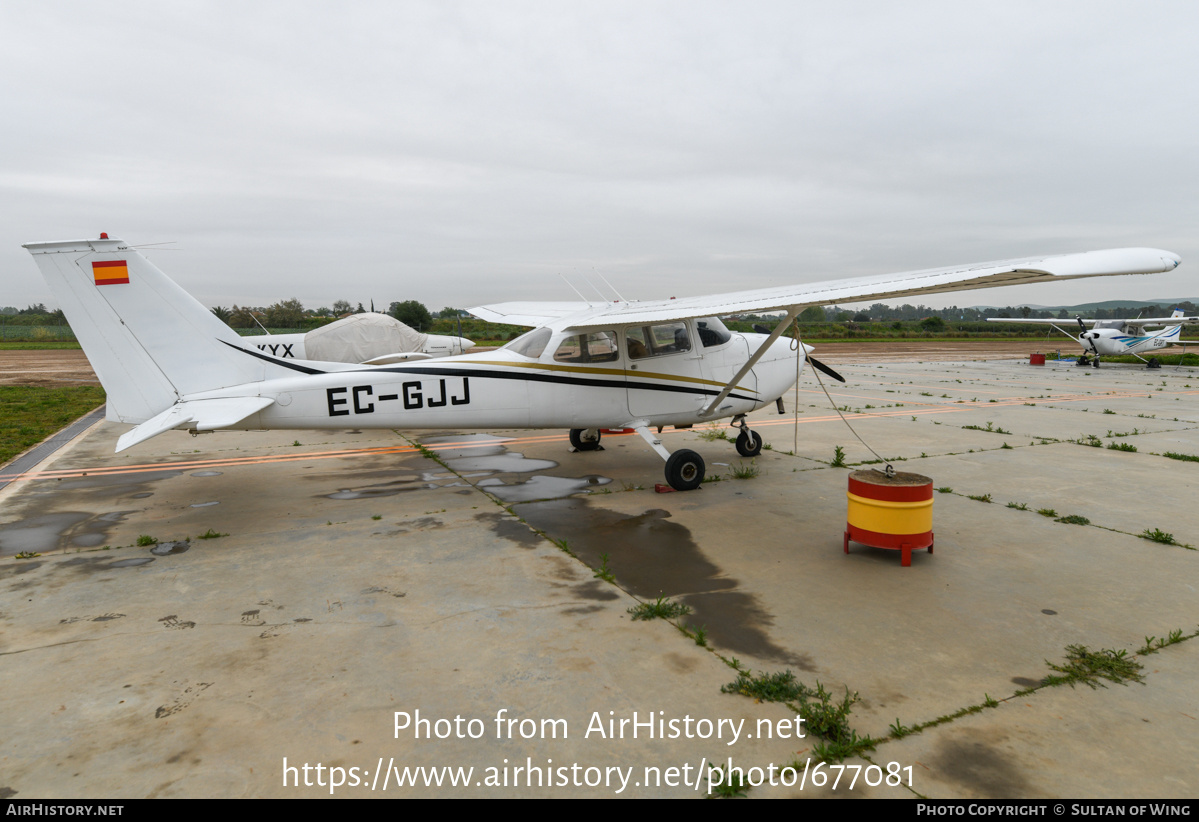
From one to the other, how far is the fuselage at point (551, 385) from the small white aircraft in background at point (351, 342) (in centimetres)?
985

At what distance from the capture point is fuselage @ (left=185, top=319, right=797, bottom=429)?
7.29 metres

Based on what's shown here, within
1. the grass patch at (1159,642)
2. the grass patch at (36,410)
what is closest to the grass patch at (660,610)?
the grass patch at (1159,642)

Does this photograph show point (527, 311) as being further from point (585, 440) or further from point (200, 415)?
point (200, 415)

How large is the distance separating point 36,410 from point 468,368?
14.1 metres

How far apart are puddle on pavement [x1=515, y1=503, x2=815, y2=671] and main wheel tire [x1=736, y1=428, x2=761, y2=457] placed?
3205mm

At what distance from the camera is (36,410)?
1525 centimetres

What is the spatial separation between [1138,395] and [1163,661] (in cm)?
1821

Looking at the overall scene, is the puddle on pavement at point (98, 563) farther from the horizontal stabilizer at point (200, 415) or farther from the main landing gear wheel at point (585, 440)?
the main landing gear wheel at point (585, 440)

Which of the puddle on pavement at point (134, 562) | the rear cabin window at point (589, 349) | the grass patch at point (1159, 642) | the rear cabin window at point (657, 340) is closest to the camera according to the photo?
the grass patch at point (1159, 642)

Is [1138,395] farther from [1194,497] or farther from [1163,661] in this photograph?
[1163,661]

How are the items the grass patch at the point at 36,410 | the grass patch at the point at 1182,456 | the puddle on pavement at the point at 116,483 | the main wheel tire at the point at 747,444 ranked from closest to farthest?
the puddle on pavement at the point at 116,483, the grass patch at the point at 1182,456, the main wheel tire at the point at 747,444, the grass patch at the point at 36,410

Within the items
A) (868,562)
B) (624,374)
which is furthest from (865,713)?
(624,374)

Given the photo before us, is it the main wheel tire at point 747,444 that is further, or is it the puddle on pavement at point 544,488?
the main wheel tire at point 747,444

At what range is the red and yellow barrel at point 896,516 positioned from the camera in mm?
5449
